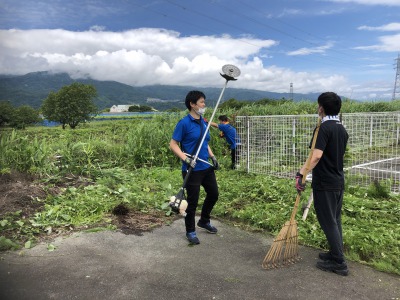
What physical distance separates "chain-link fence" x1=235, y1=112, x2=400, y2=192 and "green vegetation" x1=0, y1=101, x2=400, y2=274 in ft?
1.51

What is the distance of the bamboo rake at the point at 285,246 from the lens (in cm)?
354

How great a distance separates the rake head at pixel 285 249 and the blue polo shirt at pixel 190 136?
1.25 metres

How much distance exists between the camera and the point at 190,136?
13.5 feet

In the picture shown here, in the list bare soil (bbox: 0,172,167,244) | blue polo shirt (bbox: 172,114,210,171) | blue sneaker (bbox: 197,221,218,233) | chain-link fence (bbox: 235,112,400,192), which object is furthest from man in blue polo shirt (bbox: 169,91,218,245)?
chain-link fence (bbox: 235,112,400,192)

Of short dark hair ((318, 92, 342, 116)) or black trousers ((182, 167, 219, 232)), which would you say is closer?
short dark hair ((318, 92, 342, 116))

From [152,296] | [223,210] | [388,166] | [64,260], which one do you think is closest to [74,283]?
[64,260]

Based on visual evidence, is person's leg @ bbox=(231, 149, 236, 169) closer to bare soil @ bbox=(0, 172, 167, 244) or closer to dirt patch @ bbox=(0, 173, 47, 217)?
bare soil @ bbox=(0, 172, 167, 244)

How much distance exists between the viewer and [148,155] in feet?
30.6

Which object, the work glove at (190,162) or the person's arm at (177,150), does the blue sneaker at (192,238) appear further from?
the person's arm at (177,150)

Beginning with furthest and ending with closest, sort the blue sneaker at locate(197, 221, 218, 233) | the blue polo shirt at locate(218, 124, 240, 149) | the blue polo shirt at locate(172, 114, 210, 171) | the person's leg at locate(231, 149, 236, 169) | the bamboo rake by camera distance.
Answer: the person's leg at locate(231, 149, 236, 169) → the blue polo shirt at locate(218, 124, 240, 149) → the blue sneaker at locate(197, 221, 218, 233) → the blue polo shirt at locate(172, 114, 210, 171) → the bamboo rake

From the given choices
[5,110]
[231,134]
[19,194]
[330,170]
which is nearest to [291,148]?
[231,134]

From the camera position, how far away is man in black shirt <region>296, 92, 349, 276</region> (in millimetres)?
3242

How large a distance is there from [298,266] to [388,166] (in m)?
6.29

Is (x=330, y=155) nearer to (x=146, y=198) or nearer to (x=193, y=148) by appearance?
(x=193, y=148)
